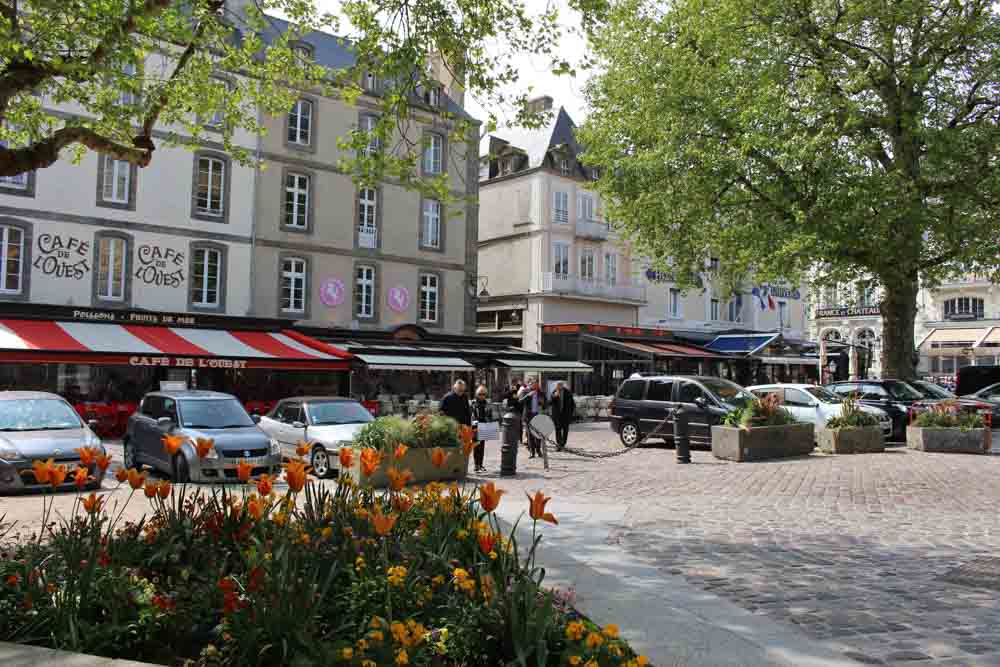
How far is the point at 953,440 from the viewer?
15672mm

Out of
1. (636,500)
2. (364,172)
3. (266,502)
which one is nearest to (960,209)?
(636,500)

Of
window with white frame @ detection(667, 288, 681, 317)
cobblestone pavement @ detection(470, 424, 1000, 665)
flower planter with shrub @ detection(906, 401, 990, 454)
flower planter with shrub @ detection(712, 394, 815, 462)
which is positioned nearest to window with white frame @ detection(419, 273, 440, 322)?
window with white frame @ detection(667, 288, 681, 317)

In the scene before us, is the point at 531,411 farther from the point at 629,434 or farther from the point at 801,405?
the point at 801,405

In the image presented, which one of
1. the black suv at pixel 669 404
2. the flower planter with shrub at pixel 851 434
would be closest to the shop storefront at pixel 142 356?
the black suv at pixel 669 404

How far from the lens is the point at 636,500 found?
399 inches

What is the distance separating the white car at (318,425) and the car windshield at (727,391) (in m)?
7.77

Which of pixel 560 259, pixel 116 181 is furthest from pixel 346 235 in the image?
pixel 560 259

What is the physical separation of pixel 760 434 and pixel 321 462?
7867mm

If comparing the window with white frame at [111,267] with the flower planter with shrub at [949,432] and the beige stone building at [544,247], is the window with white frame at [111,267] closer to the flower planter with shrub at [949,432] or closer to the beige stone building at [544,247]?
the beige stone building at [544,247]

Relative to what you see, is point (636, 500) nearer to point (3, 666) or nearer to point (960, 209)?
point (3, 666)

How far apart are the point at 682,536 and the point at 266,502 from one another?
4.48 metres

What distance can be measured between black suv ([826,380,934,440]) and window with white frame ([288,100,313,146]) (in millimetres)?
18135

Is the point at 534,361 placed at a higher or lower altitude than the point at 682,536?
higher

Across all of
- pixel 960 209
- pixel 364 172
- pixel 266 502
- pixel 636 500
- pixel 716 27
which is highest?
pixel 716 27
